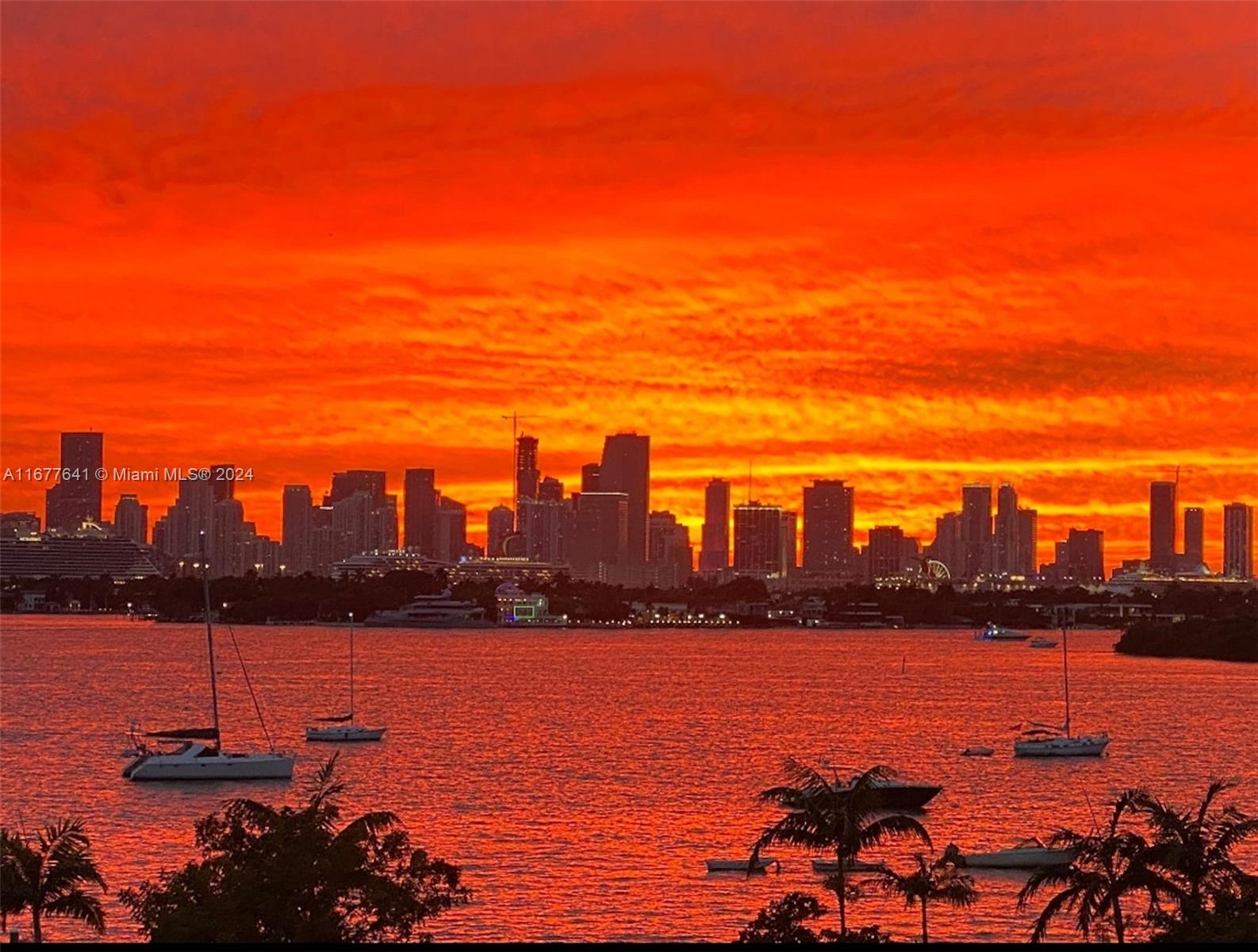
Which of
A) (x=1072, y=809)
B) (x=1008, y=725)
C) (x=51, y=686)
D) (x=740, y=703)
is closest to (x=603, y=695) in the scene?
(x=740, y=703)

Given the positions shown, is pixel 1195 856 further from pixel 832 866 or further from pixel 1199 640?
pixel 1199 640

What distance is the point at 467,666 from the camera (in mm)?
153875

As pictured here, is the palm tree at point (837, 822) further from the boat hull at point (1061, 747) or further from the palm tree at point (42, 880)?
the boat hull at point (1061, 747)

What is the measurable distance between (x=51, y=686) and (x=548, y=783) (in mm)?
62733

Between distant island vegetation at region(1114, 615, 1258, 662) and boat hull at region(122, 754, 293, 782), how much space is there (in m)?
127

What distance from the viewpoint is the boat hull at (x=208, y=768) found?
69062mm

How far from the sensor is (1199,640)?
184625 millimetres

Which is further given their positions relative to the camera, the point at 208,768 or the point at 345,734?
the point at 345,734

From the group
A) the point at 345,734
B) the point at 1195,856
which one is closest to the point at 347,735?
the point at 345,734

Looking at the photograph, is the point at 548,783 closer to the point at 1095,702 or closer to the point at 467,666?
the point at 1095,702

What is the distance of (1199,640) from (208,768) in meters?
136

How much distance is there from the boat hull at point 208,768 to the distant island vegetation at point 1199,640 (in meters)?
127

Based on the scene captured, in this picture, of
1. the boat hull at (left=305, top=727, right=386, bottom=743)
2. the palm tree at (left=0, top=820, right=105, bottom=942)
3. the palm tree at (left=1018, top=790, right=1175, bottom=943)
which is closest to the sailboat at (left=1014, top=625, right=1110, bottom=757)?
the boat hull at (left=305, top=727, right=386, bottom=743)

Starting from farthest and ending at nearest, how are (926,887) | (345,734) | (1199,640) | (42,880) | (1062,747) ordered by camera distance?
(1199,640) → (345,734) → (1062,747) → (926,887) → (42,880)
